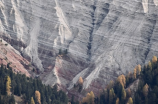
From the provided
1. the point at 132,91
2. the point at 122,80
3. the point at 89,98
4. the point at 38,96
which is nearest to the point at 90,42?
the point at 122,80

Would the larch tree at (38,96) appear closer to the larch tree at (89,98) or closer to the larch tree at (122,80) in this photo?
Answer: the larch tree at (89,98)

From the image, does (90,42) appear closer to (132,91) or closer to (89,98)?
(89,98)

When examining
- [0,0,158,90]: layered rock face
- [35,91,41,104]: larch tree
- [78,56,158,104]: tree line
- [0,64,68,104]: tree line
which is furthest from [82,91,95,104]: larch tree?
[35,91,41,104]: larch tree

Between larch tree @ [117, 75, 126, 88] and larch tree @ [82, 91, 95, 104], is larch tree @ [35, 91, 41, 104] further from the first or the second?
larch tree @ [117, 75, 126, 88]

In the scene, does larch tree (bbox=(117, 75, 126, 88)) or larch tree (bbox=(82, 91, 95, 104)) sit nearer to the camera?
larch tree (bbox=(82, 91, 95, 104))

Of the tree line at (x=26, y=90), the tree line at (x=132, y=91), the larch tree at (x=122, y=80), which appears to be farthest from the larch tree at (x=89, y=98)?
the larch tree at (x=122, y=80)

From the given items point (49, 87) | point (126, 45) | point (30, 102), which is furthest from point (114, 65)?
point (30, 102)

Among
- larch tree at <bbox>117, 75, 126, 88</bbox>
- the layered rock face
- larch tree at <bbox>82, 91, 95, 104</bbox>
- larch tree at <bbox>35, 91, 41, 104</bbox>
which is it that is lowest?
larch tree at <bbox>82, 91, 95, 104</bbox>

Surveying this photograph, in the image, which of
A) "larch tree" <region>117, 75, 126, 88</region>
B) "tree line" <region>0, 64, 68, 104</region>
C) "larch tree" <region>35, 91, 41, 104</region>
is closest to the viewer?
"tree line" <region>0, 64, 68, 104</region>
